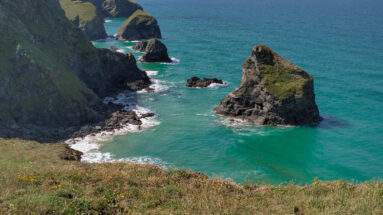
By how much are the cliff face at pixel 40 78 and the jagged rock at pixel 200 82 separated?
24.4 metres

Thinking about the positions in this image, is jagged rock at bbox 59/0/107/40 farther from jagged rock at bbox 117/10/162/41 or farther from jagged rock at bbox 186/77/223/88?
jagged rock at bbox 186/77/223/88

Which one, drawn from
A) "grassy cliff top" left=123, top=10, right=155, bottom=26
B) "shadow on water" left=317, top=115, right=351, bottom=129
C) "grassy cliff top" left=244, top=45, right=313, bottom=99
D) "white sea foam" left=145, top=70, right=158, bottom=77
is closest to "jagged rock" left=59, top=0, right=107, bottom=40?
"grassy cliff top" left=123, top=10, right=155, bottom=26

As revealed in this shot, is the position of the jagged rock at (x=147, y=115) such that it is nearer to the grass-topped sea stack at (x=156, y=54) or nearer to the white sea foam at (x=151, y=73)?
the white sea foam at (x=151, y=73)

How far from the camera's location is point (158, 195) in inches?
757

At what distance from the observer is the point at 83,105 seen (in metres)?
60.1

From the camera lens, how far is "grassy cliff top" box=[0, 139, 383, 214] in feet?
53.2

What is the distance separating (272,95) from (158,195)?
45578mm

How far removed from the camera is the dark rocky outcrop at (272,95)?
200 feet

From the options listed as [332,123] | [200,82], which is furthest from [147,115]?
[332,123]

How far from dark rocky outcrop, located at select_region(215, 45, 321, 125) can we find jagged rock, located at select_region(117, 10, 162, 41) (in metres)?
94.3

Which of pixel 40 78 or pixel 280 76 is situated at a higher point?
pixel 280 76

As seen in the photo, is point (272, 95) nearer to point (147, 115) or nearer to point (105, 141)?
point (147, 115)

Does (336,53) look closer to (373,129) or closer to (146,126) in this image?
(373,129)

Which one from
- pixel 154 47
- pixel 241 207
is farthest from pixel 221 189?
pixel 154 47
